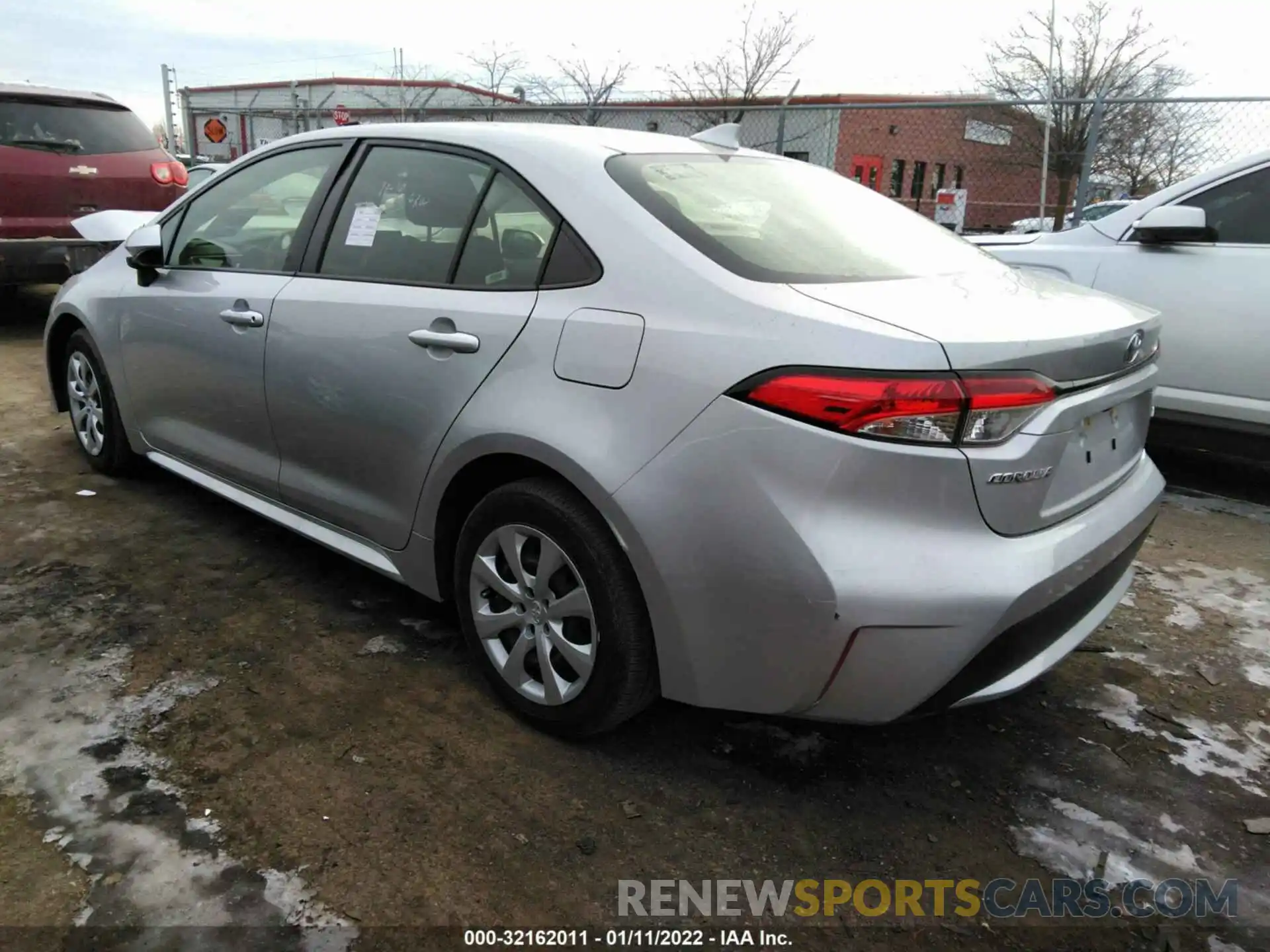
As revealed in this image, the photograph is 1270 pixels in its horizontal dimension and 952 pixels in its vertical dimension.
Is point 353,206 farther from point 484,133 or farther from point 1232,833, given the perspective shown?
point 1232,833

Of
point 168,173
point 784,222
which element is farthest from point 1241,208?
point 168,173

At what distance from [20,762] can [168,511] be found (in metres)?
1.86

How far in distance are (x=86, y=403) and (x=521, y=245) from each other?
291cm

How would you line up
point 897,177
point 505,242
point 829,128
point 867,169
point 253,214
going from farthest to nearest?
point 897,177
point 867,169
point 829,128
point 253,214
point 505,242

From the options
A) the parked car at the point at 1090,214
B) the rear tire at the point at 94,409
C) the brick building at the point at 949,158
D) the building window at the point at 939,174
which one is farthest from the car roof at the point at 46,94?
the building window at the point at 939,174

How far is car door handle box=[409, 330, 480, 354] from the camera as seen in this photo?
2453 mm

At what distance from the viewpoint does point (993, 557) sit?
6.34 ft

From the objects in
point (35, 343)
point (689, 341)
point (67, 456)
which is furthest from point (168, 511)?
point (35, 343)

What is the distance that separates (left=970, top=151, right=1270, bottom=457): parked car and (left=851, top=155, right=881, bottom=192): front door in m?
22.4

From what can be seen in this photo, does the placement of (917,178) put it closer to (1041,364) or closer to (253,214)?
(253,214)

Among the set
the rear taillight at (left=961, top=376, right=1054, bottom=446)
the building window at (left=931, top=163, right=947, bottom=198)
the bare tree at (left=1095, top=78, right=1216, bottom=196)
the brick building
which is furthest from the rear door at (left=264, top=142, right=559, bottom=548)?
the building window at (left=931, top=163, right=947, bottom=198)

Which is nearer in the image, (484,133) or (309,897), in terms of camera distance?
(309,897)

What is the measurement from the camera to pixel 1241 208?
176 inches

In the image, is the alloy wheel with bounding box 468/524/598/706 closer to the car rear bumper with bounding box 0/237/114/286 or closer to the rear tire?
the rear tire
